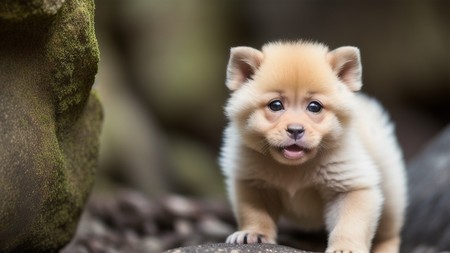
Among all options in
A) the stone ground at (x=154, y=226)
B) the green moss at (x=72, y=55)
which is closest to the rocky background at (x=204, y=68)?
the stone ground at (x=154, y=226)

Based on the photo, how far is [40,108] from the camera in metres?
2.99

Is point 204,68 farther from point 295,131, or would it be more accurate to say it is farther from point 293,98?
point 295,131

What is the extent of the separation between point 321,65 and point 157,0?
245 inches

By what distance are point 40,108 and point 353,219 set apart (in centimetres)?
159

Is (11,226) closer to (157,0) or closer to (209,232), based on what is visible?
(209,232)

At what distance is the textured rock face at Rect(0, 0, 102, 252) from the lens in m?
2.74

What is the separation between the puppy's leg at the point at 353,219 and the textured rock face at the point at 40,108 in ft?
4.32

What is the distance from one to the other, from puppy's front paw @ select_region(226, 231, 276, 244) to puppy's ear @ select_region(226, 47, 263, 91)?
75cm

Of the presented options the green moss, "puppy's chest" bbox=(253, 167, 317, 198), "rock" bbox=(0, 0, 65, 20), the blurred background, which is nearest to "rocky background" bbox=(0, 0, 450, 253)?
the blurred background

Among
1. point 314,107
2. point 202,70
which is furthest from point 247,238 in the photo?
point 202,70

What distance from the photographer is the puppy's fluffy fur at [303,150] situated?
343cm

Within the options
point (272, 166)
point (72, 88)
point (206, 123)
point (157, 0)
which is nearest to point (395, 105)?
point (206, 123)

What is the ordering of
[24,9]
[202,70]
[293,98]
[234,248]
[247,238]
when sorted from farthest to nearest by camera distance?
1. [202,70]
2. [247,238]
3. [293,98]
4. [234,248]
5. [24,9]

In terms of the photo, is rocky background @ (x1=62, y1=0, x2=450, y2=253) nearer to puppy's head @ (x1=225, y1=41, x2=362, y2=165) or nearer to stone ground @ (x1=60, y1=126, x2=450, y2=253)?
stone ground @ (x1=60, y1=126, x2=450, y2=253)
